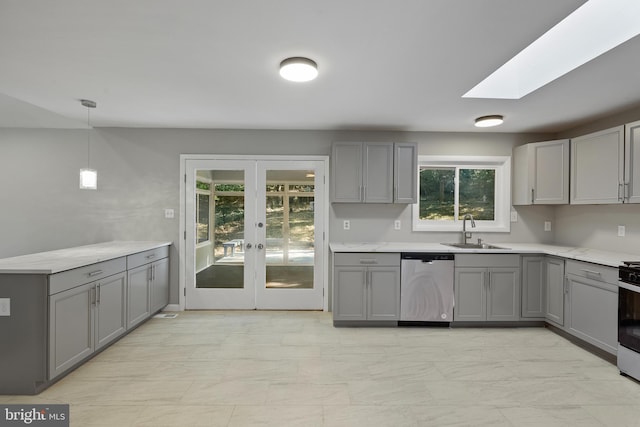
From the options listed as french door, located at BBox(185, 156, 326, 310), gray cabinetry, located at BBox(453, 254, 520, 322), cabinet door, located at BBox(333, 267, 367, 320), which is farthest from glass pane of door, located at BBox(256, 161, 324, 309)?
gray cabinetry, located at BBox(453, 254, 520, 322)

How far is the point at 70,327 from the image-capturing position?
237 centimetres

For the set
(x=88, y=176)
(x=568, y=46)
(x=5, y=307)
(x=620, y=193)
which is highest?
(x=568, y=46)

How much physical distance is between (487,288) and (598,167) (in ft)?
5.50

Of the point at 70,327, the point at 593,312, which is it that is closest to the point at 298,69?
the point at 70,327

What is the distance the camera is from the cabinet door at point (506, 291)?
11.4 feet

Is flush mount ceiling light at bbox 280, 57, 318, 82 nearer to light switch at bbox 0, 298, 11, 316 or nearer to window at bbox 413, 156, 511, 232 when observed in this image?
window at bbox 413, 156, 511, 232

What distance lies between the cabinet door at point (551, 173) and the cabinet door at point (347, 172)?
213cm

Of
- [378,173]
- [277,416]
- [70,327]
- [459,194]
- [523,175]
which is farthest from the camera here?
[459,194]

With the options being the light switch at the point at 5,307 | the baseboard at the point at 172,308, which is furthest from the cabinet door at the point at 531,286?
the light switch at the point at 5,307

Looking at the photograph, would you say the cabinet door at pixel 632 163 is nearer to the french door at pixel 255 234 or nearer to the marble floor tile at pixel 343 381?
the marble floor tile at pixel 343 381

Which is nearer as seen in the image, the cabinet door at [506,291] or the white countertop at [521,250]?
the white countertop at [521,250]

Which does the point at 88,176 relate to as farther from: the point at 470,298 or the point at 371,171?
the point at 470,298

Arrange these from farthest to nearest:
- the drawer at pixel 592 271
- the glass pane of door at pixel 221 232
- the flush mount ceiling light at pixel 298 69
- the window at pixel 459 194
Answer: the window at pixel 459 194, the glass pane of door at pixel 221 232, the drawer at pixel 592 271, the flush mount ceiling light at pixel 298 69

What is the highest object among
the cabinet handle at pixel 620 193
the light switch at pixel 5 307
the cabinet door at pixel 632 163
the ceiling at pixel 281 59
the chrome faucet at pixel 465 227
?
the ceiling at pixel 281 59
